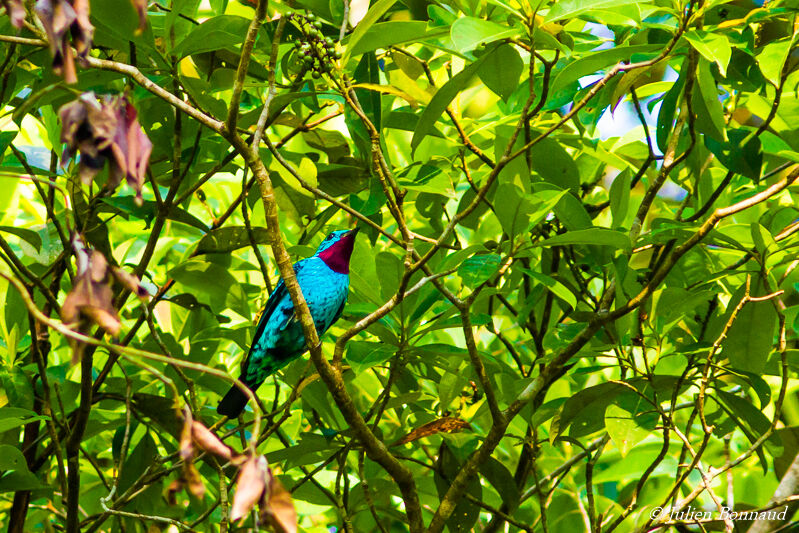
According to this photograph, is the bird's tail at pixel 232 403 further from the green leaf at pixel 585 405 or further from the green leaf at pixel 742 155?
the green leaf at pixel 742 155

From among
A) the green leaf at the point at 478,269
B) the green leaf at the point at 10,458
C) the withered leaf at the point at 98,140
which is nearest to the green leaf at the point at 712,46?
the green leaf at the point at 478,269

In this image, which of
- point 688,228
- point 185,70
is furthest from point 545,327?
point 185,70

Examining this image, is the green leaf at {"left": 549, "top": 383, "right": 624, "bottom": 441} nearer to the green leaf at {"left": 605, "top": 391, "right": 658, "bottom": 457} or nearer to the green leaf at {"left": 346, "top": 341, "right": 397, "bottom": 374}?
the green leaf at {"left": 605, "top": 391, "right": 658, "bottom": 457}

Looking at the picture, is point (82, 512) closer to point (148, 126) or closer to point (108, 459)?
point (108, 459)

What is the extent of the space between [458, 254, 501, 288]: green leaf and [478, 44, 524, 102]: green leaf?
511 mm

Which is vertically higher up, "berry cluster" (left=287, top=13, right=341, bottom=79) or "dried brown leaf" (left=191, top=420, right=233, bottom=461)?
"berry cluster" (left=287, top=13, right=341, bottom=79)

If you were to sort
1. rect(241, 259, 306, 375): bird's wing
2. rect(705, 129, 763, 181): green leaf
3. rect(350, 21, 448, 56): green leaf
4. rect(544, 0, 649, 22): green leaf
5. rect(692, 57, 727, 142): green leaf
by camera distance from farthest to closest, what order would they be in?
rect(241, 259, 306, 375): bird's wing → rect(705, 129, 763, 181): green leaf → rect(692, 57, 727, 142): green leaf → rect(350, 21, 448, 56): green leaf → rect(544, 0, 649, 22): green leaf

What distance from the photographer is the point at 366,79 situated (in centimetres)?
243

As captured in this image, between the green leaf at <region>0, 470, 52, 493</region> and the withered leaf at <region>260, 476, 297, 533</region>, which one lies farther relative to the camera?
the green leaf at <region>0, 470, 52, 493</region>

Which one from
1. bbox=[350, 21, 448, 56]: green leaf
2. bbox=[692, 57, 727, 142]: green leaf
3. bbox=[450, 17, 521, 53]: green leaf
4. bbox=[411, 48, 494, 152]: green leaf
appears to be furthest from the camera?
bbox=[692, 57, 727, 142]: green leaf

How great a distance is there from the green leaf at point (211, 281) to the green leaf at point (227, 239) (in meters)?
0.05

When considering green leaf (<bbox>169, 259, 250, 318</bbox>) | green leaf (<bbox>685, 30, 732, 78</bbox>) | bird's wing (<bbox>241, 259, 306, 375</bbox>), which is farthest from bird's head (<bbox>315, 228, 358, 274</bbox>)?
green leaf (<bbox>685, 30, 732, 78</bbox>)

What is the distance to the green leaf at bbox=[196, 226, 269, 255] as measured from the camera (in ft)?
9.04

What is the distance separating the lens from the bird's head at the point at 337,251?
3600 mm
